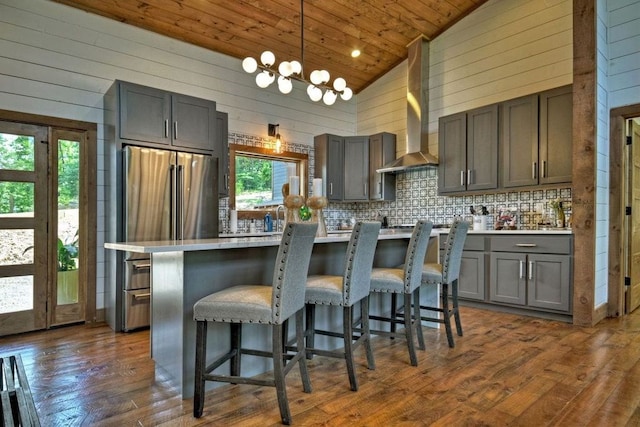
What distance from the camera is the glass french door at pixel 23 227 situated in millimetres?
3494

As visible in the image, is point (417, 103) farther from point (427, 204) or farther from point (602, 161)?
point (602, 161)

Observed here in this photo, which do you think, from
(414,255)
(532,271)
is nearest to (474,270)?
(532,271)

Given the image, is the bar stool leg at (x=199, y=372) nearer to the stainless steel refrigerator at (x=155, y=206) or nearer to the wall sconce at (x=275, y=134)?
the stainless steel refrigerator at (x=155, y=206)

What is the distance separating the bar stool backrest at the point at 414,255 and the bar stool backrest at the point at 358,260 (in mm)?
362

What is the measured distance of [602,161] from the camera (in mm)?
3854

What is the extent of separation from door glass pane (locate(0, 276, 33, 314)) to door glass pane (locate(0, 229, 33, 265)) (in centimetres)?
16

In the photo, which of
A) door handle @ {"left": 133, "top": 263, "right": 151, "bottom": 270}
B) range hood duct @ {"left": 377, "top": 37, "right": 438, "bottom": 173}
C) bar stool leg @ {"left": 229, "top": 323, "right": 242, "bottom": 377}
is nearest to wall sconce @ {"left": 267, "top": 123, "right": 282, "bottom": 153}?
range hood duct @ {"left": 377, "top": 37, "right": 438, "bottom": 173}

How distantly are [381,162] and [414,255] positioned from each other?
334 centimetres

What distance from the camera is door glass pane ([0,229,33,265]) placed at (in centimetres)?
350

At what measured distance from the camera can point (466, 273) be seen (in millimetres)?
4562

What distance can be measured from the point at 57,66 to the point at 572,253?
5.34 meters

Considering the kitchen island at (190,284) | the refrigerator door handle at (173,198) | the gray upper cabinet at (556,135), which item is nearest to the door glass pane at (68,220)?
the refrigerator door handle at (173,198)

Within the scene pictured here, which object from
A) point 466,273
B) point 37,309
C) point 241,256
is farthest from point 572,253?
point 37,309

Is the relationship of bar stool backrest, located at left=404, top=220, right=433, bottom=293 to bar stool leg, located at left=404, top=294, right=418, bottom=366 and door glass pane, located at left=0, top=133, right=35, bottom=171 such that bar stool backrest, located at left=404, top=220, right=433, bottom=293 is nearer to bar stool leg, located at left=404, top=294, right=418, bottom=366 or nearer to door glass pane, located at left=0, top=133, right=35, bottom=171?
bar stool leg, located at left=404, top=294, right=418, bottom=366
